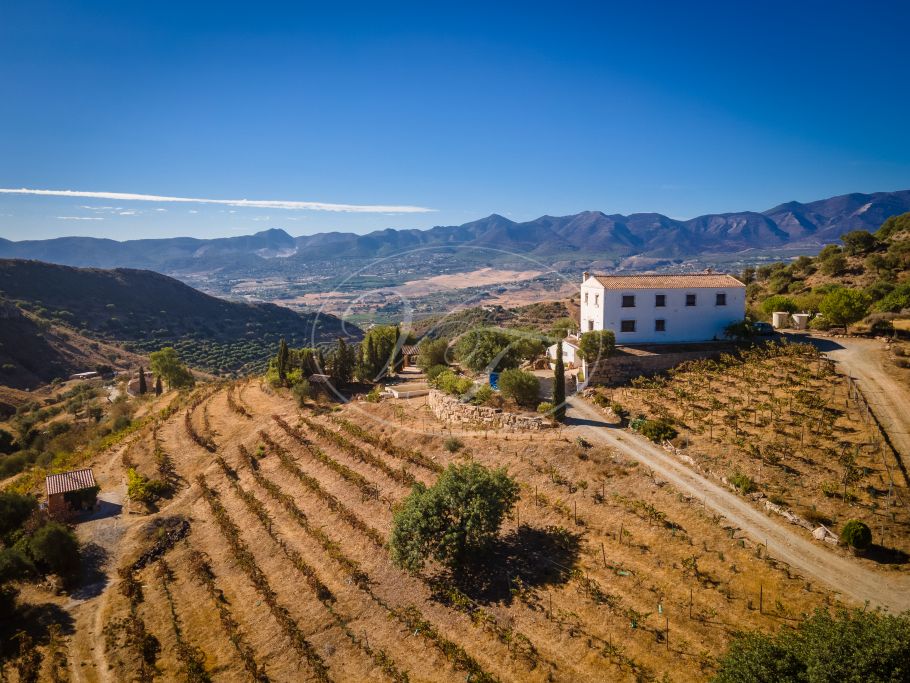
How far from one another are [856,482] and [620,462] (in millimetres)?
8831

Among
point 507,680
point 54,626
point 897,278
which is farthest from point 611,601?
point 897,278

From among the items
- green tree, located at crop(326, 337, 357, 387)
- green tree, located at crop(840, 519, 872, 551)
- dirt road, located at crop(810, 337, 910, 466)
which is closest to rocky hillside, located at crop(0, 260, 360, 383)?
green tree, located at crop(326, 337, 357, 387)

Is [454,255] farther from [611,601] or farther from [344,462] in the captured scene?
[611,601]

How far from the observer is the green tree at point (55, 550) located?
21594 mm

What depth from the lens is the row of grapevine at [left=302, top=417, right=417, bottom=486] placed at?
993 inches

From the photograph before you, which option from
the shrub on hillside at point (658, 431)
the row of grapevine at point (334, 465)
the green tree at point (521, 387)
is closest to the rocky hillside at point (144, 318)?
the row of grapevine at point (334, 465)

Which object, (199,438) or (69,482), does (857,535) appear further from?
(69,482)

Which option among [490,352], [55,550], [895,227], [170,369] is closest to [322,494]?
[55,550]

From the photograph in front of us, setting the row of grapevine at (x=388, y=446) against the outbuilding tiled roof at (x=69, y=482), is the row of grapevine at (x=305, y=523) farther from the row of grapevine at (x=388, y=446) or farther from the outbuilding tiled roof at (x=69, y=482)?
the outbuilding tiled roof at (x=69, y=482)

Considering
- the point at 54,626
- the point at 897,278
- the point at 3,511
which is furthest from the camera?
the point at 897,278

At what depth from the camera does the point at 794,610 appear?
47.4 ft

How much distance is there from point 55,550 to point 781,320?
4946cm

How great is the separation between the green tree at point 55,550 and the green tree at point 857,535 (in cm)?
3116

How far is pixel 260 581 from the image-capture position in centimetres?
1986
